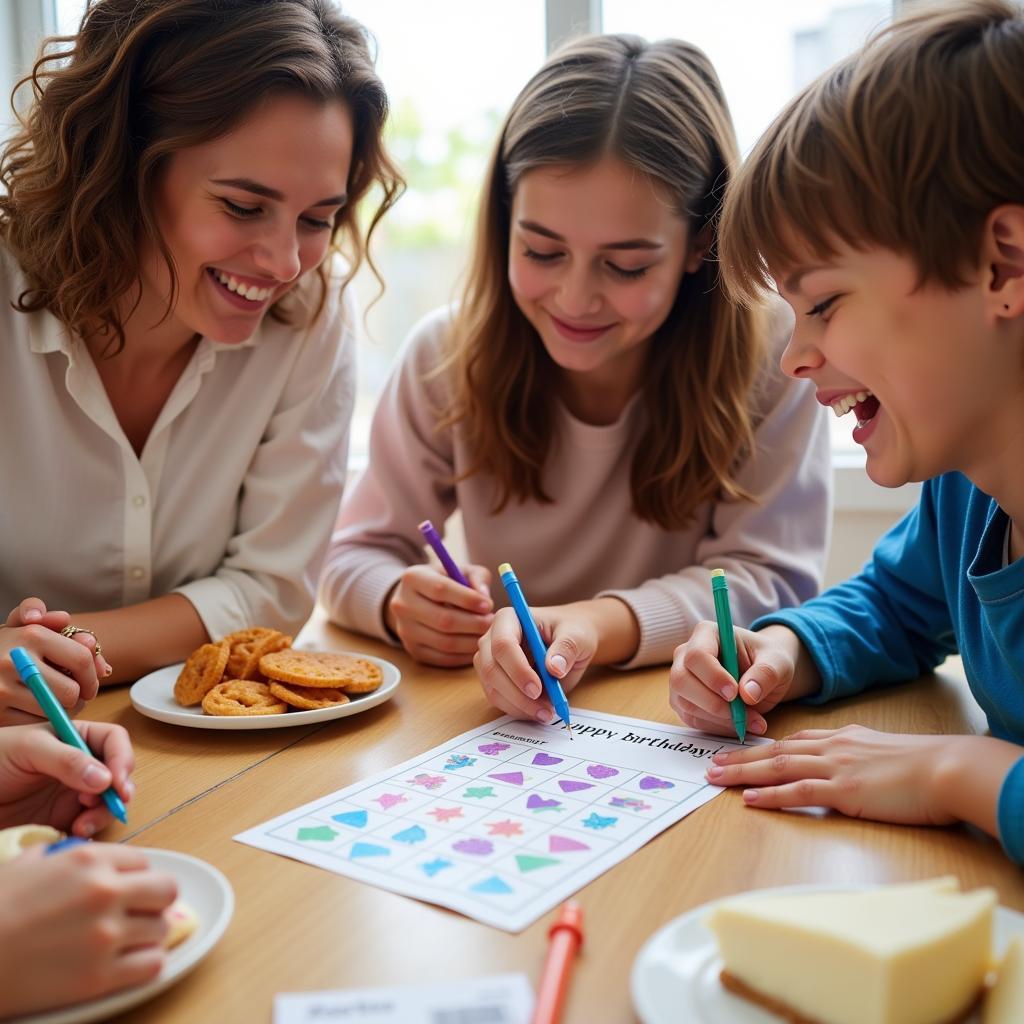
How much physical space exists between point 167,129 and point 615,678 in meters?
0.85

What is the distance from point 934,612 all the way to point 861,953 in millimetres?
774

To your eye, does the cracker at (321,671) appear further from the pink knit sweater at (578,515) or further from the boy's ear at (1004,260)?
the boy's ear at (1004,260)

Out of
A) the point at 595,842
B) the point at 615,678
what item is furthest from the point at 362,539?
the point at 595,842

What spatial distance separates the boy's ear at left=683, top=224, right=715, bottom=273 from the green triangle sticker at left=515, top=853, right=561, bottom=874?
0.95m

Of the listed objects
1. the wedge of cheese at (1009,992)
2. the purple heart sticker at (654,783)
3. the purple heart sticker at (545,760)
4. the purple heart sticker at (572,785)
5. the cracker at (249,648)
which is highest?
the wedge of cheese at (1009,992)

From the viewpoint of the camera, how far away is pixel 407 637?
137 centimetres

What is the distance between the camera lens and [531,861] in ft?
2.55

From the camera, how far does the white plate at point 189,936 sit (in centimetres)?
58

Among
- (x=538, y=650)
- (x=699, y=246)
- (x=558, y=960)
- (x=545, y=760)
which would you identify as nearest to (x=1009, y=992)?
(x=558, y=960)

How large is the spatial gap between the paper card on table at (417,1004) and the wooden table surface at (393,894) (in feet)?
0.06

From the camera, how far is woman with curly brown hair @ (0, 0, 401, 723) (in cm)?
124

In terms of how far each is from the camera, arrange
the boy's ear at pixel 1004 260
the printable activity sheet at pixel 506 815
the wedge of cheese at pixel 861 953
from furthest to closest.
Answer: the boy's ear at pixel 1004 260 → the printable activity sheet at pixel 506 815 → the wedge of cheese at pixel 861 953

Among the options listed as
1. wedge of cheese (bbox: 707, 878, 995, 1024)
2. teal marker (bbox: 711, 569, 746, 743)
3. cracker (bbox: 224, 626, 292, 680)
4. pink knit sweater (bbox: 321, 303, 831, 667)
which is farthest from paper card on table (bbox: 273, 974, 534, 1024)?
pink knit sweater (bbox: 321, 303, 831, 667)

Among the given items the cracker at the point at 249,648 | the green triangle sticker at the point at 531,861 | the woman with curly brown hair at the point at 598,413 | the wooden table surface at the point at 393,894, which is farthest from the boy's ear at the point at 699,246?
the green triangle sticker at the point at 531,861
